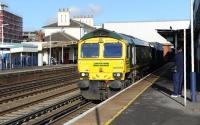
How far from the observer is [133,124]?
1140 centimetres

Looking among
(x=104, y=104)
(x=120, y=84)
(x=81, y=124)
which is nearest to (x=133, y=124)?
(x=81, y=124)

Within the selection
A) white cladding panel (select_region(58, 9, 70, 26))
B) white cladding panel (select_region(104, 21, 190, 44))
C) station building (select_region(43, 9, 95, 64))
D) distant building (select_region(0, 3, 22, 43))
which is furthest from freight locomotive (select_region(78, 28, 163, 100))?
white cladding panel (select_region(58, 9, 70, 26))

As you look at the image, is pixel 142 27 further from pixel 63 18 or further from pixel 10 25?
pixel 10 25

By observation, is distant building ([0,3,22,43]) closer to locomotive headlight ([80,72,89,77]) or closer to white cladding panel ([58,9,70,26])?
white cladding panel ([58,9,70,26])

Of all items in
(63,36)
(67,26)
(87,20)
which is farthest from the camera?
(87,20)

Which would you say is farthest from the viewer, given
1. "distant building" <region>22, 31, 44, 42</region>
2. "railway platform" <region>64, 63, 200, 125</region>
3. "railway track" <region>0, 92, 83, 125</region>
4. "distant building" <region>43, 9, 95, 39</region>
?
"distant building" <region>22, 31, 44, 42</region>

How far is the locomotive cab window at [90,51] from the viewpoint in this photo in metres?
20.2

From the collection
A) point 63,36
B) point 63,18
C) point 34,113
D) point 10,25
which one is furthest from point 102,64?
point 10,25

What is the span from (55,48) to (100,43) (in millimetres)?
70205

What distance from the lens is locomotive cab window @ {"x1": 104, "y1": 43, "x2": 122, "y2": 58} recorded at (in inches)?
788

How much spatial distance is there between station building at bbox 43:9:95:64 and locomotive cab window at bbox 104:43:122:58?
208 ft

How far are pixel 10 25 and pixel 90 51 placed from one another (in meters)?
97.0

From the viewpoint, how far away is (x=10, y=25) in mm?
114250

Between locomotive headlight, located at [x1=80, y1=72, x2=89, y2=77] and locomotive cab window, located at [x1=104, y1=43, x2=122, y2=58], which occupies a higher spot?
locomotive cab window, located at [x1=104, y1=43, x2=122, y2=58]
